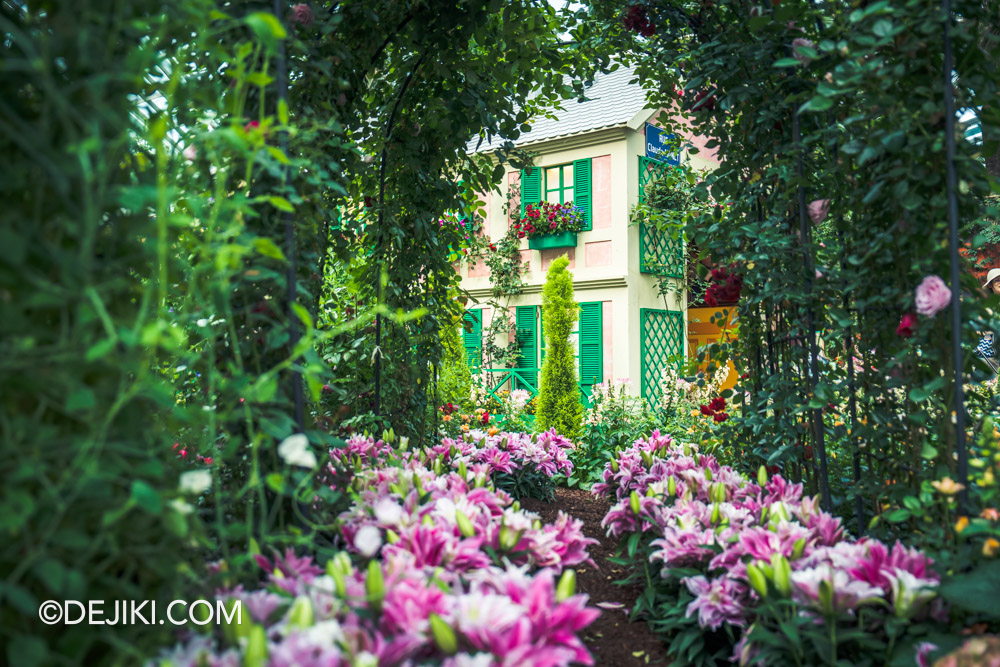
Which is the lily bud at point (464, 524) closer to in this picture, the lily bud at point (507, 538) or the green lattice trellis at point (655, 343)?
the lily bud at point (507, 538)

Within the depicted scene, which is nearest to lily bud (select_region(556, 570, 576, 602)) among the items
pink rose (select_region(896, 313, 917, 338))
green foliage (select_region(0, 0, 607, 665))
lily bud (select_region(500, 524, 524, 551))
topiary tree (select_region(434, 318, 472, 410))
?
lily bud (select_region(500, 524, 524, 551))

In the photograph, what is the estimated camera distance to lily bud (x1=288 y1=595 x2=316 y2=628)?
3.02 feet

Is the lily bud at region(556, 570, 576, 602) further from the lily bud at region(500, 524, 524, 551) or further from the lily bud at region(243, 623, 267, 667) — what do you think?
the lily bud at region(243, 623, 267, 667)

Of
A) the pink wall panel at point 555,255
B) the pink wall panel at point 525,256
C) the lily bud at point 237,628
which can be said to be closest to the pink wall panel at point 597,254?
the pink wall panel at point 555,255

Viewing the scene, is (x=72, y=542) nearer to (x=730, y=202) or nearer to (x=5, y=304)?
(x=5, y=304)

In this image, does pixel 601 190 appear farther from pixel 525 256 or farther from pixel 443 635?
pixel 443 635

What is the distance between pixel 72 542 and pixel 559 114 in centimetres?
996

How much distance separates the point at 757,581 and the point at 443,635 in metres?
0.79

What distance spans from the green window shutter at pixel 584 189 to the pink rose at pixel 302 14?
729 cm

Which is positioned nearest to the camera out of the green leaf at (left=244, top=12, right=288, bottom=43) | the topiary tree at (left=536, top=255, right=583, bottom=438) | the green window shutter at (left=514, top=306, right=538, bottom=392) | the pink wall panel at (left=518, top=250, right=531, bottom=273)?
the green leaf at (left=244, top=12, right=288, bottom=43)

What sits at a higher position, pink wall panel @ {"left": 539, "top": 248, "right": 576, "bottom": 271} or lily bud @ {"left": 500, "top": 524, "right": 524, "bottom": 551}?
pink wall panel @ {"left": 539, "top": 248, "right": 576, "bottom": 271}

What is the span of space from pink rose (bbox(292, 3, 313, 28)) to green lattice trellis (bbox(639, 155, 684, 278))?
23.4 feet

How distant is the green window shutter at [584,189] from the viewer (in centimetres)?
860

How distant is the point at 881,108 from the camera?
1602mm
